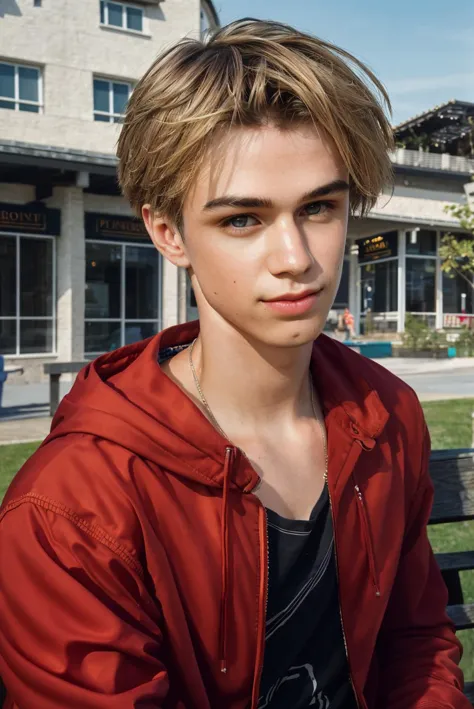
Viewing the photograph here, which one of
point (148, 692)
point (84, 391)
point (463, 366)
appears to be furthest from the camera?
point (463, 366)

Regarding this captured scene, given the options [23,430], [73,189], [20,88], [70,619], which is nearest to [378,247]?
[73,189]

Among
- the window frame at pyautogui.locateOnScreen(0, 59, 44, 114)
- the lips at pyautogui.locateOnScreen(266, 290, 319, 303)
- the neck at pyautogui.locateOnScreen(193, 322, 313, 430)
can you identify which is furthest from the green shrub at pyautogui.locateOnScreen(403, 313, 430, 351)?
the lips at pyautogui.locateOnScreen(266, 290, 319, 303)

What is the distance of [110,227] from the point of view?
17297mm

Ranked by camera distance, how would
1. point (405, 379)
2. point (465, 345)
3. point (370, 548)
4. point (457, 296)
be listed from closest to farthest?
point (370, 548) < point (405, 379) < point (465, 345) < point (457, 296)

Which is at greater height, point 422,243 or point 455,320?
point 422,243

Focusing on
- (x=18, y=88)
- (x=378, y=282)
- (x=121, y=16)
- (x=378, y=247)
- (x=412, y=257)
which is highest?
(x=121, y=16)

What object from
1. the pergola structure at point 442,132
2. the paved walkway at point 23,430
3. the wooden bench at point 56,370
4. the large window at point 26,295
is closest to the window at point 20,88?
the large window at point 26,295

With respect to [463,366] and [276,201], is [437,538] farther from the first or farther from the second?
[463,366]

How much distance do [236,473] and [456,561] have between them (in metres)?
1.07

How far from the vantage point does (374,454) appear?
1.71 metres

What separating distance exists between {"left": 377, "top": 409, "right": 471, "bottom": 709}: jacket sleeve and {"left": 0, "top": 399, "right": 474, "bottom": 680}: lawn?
1422 mm

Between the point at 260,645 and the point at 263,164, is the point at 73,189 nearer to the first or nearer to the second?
the point at 263,164

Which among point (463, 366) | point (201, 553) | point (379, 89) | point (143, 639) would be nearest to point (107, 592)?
point (143, 639)

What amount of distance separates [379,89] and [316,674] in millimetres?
1359
